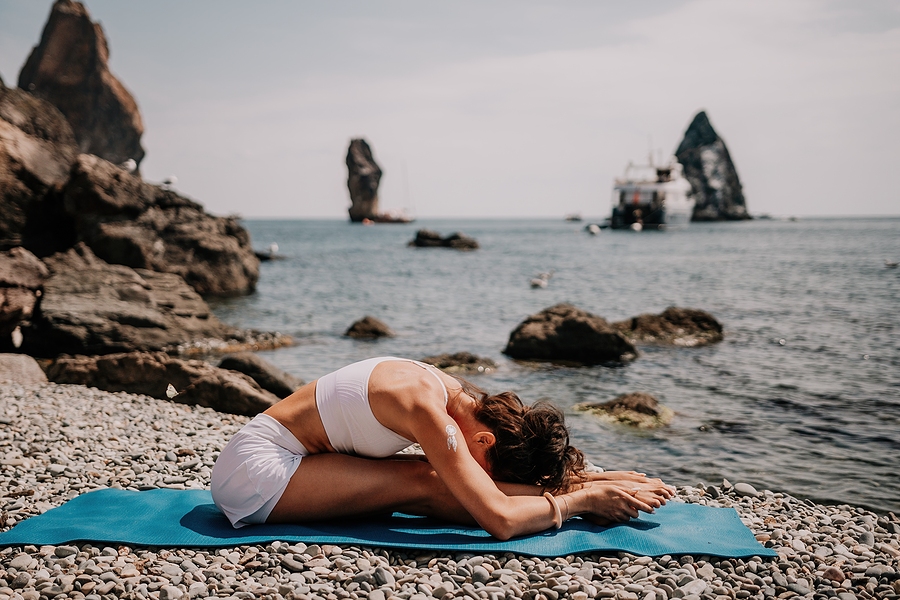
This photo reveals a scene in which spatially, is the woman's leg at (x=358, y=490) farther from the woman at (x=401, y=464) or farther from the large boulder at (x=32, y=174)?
the large boulder at (x=32, y=174)

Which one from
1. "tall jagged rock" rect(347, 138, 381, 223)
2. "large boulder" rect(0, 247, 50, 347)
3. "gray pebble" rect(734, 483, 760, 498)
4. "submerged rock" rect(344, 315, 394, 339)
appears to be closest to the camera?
"gray pebble" rect(734, 483, 760, 498)

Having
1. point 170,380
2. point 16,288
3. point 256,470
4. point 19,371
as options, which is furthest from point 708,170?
point 256,470

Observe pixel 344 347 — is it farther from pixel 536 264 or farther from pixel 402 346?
pixel 536 264

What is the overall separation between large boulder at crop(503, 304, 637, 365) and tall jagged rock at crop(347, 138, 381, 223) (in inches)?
Answer: 3818

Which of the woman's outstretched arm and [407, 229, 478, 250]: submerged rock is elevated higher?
[407, 229, 478, 250]: submerged rock

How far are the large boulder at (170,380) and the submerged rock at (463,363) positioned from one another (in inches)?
152

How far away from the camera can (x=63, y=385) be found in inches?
315

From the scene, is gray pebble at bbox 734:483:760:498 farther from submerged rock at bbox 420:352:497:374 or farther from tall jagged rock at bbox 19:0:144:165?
tall jagged rock at bbox 19:0:144:165

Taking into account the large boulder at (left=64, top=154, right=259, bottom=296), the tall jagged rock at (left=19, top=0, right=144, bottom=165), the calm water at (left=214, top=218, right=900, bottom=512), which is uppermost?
the tall jagged rock at (left=19, top=0, right=144, bottom=165)

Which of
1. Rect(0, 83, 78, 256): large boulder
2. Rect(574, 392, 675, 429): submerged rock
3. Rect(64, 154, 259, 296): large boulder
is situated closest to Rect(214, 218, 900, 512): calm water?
Rect(574, 392, 675, 429): submerged rock

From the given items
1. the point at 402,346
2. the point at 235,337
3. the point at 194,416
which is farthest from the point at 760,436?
the point at 235,337

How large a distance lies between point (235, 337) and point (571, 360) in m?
6.32

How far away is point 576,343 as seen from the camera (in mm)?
11828

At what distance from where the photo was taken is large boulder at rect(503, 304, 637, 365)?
11805mm
